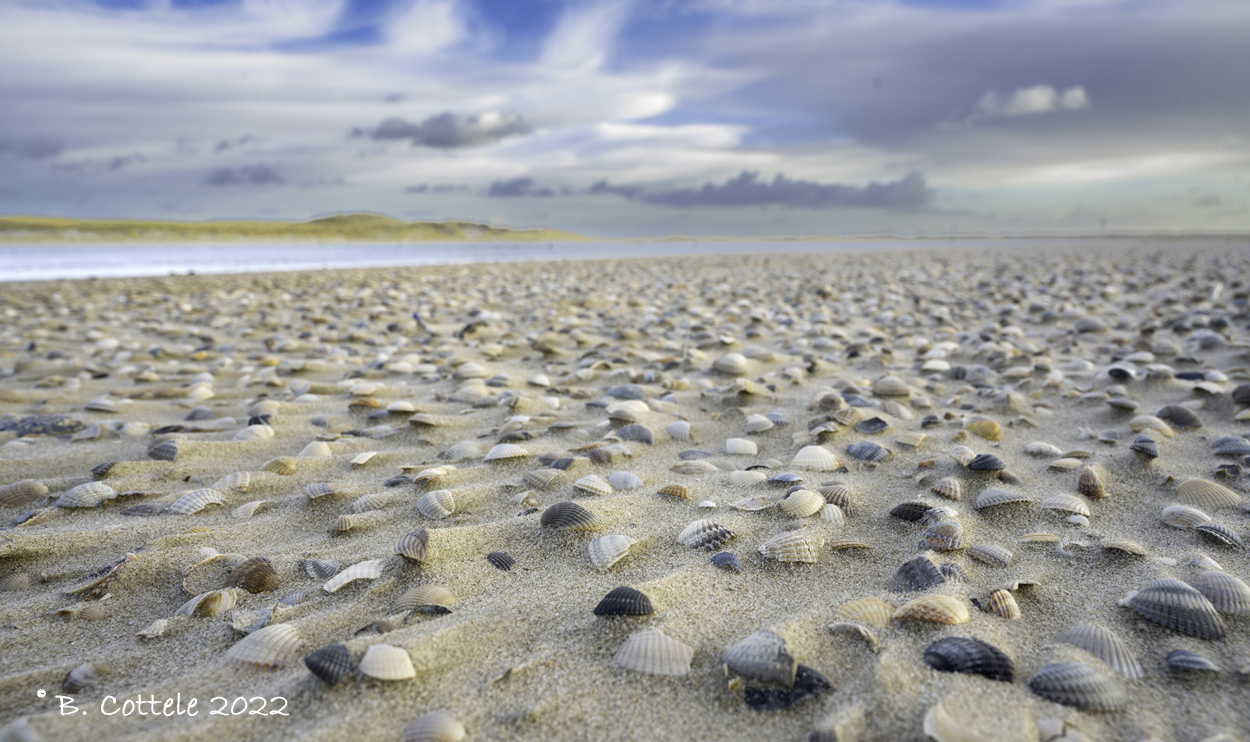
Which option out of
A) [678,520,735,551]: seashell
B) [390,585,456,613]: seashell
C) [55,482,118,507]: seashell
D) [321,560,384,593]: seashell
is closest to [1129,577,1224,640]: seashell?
[678,520,735,551]: seashell

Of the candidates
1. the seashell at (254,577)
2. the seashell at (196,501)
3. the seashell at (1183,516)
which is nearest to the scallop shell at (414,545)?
the seashell at (254,577)

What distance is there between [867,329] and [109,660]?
579 cm

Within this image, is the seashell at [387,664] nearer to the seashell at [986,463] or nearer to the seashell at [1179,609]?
the seashell at [1179,609]

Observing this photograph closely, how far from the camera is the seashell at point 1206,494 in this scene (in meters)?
2.15

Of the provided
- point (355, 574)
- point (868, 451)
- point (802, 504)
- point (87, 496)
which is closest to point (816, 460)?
point (868, 451)

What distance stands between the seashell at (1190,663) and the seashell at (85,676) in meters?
2.42

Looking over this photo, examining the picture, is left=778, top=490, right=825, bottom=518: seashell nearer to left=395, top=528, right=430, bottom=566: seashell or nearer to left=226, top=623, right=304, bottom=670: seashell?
left=395, top=528, right=430, bottom=566: seashell

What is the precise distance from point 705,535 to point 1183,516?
5.17 ft

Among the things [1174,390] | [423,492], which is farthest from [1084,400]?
[423,492]

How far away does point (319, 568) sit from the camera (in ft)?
6.17

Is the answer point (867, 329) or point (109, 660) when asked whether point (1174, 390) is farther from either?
point (109, 660)

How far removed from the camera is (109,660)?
1491 millimetres

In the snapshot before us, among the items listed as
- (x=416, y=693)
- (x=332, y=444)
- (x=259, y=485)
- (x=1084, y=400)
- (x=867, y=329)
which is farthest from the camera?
(x=867, y=329)

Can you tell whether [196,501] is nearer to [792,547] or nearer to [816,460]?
[792,547]
